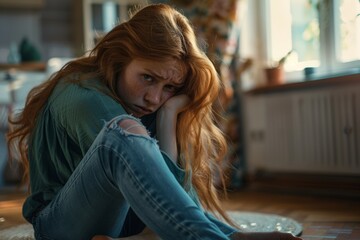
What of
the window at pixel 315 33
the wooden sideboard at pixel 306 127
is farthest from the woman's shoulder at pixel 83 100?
the window at pixel 315 33

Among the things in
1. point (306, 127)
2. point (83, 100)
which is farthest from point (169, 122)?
point (306, 127)

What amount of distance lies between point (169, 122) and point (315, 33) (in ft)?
6.35

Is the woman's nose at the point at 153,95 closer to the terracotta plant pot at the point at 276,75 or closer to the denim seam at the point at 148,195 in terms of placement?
Result: the denim seam at the point at 148,195

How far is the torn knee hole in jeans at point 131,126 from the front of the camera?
0.96m

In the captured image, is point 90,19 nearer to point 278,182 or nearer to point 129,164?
point 278,182

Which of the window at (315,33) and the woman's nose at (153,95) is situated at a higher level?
the window at (315,33)

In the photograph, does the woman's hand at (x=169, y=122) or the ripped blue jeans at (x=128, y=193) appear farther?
the woman's hand at (x=169, y=122)

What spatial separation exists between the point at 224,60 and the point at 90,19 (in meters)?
1.30

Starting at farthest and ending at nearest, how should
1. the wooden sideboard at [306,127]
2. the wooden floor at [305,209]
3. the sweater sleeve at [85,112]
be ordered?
the wooden sideboard at [306,127]
the wooden floor at [305,209]
the sweater sleeve at [85,112]

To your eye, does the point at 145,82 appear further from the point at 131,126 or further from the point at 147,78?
the point at 131,126

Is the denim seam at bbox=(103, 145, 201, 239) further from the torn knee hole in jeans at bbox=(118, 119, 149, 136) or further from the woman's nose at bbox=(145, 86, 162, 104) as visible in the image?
the woman's nose at bbox=(145, 86, 162, 104)

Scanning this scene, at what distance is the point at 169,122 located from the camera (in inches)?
51.7

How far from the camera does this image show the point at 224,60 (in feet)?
10.4

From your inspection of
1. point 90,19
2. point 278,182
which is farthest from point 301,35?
point 90,19
